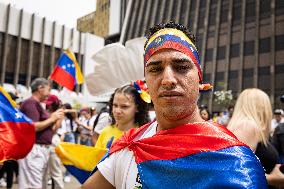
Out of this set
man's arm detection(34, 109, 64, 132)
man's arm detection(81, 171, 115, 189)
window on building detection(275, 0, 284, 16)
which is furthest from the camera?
window on building detection(275, 0, 284, 16)

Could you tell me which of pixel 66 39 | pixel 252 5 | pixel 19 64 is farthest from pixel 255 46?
pixel 19 64

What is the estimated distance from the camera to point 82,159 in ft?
10.6

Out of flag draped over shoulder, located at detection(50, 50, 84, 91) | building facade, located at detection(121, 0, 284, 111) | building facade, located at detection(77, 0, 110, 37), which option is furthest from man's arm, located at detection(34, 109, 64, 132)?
building facade, located at detection(77, 0, 110, 37)

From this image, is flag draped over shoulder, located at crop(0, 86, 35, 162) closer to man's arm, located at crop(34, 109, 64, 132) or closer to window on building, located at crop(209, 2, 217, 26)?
man's arm, located at crop(34, 109, 64, 132)

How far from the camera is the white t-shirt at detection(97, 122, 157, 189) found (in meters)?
1.63

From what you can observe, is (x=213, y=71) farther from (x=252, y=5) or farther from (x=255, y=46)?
(x=252, y=5)

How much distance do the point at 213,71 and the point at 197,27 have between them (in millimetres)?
8040

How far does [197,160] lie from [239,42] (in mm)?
45388

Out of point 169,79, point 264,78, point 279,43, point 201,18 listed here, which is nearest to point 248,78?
point 264,78

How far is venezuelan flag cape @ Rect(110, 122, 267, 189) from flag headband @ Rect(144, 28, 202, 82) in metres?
0.36

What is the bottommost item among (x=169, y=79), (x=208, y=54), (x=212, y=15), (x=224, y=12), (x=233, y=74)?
(x=169, y=79)

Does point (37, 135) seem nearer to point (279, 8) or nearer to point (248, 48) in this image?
point (248, 48)

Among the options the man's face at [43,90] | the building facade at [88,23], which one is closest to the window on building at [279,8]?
the building facade at [88,23]

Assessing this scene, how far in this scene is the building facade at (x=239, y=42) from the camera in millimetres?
40719
